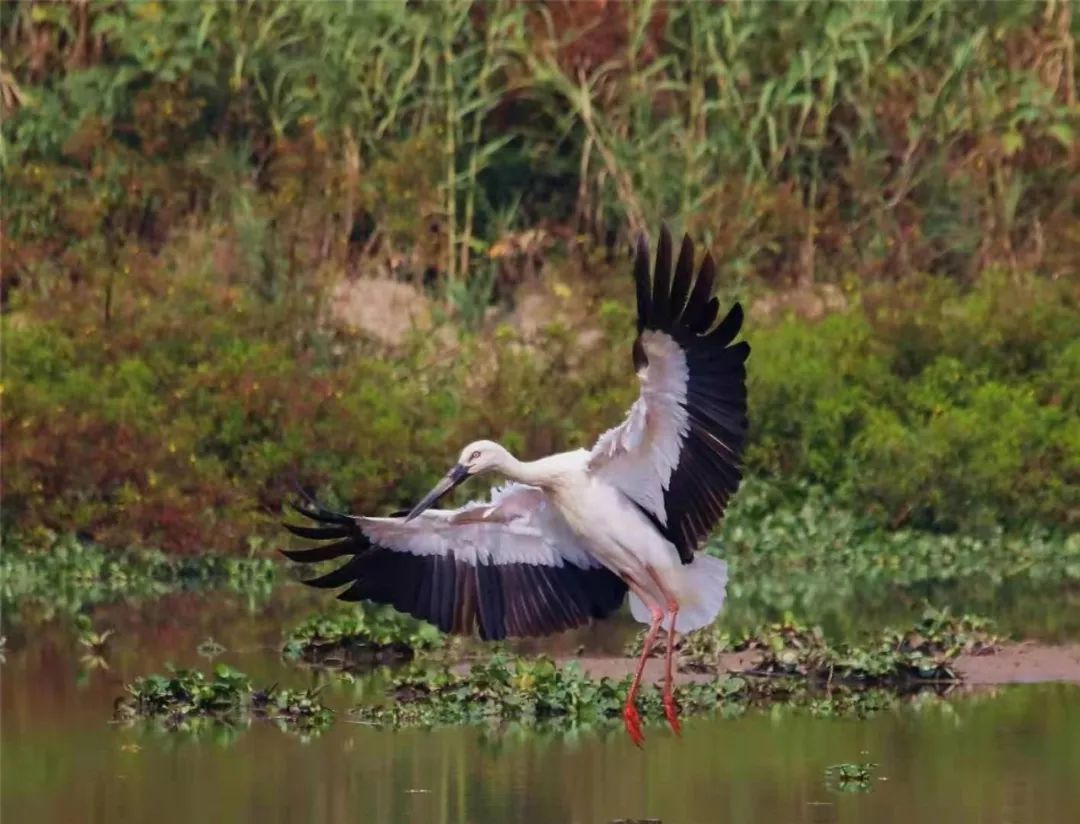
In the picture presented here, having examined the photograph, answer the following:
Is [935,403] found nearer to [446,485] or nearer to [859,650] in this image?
[859,650]

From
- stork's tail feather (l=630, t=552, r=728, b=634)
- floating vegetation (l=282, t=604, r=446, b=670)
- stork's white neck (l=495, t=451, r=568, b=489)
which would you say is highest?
stork's white neck (l=495, t=451, r=568, b=489)

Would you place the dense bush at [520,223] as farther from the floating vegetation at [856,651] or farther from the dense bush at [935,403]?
the floating vegetation at [856,651]

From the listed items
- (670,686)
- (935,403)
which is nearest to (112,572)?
(935,403)

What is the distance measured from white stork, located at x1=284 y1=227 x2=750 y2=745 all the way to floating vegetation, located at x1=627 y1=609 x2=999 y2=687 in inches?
42.6

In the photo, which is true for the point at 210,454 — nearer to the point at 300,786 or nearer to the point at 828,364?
the point at 828,364

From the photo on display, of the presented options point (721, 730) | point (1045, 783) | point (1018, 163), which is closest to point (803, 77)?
point (1018, 163)

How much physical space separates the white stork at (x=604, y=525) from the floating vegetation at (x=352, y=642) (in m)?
2.01

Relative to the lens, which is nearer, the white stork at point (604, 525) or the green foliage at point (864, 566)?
the white stork at point (604, 525)

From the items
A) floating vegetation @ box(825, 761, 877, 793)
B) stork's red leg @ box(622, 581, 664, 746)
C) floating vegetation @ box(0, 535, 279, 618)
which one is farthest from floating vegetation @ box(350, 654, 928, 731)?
floating vegetation @ box(0, 535, 279, 618)

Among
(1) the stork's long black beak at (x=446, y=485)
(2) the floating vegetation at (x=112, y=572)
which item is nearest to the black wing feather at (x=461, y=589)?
(1) the stork's long black beak at (x=446, y=485)

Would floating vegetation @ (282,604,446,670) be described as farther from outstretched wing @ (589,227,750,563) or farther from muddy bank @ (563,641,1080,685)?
outstretched wing @ (589,227,750,563)

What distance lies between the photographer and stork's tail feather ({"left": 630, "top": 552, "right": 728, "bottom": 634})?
398 inches

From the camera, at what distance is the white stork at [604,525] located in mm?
9109

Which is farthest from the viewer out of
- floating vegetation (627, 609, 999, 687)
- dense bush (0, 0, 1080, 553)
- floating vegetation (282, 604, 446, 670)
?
dense bush (0, 0, 1080, 553)
